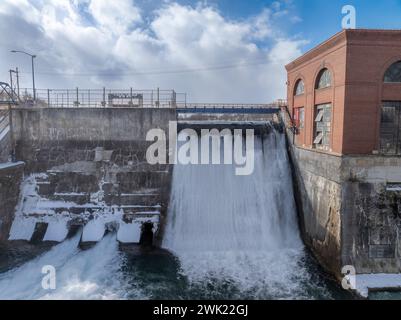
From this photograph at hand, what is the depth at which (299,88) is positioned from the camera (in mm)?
18891

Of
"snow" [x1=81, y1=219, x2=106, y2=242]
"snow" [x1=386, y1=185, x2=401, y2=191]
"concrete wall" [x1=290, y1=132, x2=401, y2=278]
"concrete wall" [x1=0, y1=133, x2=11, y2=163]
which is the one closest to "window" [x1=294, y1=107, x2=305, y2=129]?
"concrete wall" [x1=290, y1=132, x2=401, y2=278]

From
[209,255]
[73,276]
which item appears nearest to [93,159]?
[73,276]

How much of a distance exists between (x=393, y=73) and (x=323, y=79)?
10.1 ft

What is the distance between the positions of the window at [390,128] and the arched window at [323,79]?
2.74 meters

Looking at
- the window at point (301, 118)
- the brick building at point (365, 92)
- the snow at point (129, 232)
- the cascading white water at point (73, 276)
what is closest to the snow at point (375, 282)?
the brick building at point (365, 92)

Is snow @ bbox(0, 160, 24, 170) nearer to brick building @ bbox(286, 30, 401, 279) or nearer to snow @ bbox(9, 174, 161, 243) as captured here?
snow @ bbox(9, 174, 161, 243)

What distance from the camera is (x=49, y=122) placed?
19.5m

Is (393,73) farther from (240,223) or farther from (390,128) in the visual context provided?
(240,223)

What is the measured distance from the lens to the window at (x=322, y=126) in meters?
14.7

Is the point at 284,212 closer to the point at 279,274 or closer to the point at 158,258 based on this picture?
the point at 279,274

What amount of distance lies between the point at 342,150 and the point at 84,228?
45.8ft

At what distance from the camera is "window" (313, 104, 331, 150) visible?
48.2 ft

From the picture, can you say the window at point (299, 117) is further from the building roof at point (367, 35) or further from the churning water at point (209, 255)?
the building roof at point (367, 35)

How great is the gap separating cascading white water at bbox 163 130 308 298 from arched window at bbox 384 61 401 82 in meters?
7.71
